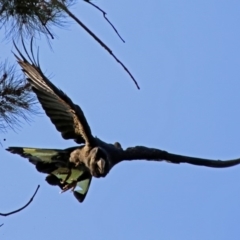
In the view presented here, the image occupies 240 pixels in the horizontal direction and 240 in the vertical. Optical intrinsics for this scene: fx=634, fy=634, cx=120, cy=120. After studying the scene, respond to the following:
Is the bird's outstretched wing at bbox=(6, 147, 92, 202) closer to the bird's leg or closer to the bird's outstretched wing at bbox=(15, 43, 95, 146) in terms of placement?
the bird's leg

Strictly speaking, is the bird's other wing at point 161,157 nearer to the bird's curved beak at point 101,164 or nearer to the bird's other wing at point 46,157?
the bird's curved beak at point 101,164

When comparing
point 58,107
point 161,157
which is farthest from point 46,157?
point 161,157

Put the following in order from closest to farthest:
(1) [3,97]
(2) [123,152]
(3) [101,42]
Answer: (3) [101,42]
(1) [3,97]
(2) [123,152]

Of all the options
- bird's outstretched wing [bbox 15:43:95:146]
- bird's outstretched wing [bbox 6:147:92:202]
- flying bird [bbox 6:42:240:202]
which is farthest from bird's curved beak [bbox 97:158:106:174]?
bird's outstretched wing [bbox 6:147:92:202]

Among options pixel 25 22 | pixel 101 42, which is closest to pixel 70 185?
pixel 25 22

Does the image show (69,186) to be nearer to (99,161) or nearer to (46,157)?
(46,157)

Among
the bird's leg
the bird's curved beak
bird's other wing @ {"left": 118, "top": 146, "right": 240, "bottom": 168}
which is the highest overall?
Result: bird's other wing @ {"left": 118, "top": 146, "right": 240, "bottom": 168}

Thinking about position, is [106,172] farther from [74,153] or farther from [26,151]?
[26,151]

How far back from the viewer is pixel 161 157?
14.9ft

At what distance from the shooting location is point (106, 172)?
4270 mm

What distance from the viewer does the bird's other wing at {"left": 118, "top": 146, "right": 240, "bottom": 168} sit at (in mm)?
4445

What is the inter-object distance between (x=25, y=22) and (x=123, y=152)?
1.12 metres

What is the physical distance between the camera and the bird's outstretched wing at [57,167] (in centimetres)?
457

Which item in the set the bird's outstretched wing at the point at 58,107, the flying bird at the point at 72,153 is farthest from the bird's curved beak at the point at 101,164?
the bird's outstretched wing at the point at 58,107
